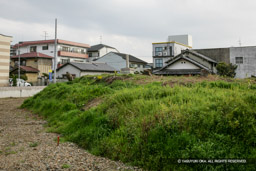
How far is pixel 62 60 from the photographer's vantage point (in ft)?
134

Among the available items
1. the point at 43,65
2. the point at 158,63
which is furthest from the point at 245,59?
the point at 43,65

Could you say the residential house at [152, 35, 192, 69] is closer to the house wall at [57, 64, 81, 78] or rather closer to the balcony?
the balcony

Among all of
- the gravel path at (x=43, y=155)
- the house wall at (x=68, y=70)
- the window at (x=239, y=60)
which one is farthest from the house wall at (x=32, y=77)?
the window at (x=239, y=60)

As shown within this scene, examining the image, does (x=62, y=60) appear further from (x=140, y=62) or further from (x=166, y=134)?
(x=166, y=134)

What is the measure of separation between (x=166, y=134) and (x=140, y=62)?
3917cm

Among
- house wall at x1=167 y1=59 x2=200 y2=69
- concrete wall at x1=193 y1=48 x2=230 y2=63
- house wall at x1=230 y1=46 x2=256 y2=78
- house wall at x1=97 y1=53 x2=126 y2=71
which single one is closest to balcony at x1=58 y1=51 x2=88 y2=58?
house wall at x1=97 y1=53 x2=126 y2=71

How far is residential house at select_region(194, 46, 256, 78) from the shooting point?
95.9ft

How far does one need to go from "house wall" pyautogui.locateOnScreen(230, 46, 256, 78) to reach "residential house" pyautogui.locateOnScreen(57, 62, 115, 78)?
18.7 meters

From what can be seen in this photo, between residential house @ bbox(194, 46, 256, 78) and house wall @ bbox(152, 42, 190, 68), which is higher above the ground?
house wall @ bbox(152, 42, 190, 68)

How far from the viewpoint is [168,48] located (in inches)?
1569

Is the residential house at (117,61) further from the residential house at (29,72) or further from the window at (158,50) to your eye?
the residential house at (29,72)

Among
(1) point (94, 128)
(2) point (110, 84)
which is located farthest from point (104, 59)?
(1) point (94, 128)

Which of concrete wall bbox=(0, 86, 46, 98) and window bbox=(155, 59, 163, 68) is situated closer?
concrete wall bbox=(0, 86, 46, 98)

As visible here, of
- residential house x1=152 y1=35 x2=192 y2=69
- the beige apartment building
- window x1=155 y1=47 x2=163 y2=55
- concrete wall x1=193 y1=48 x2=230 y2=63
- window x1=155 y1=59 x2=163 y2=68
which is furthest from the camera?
window x1=155 y1=59 x2=163 y2=68
